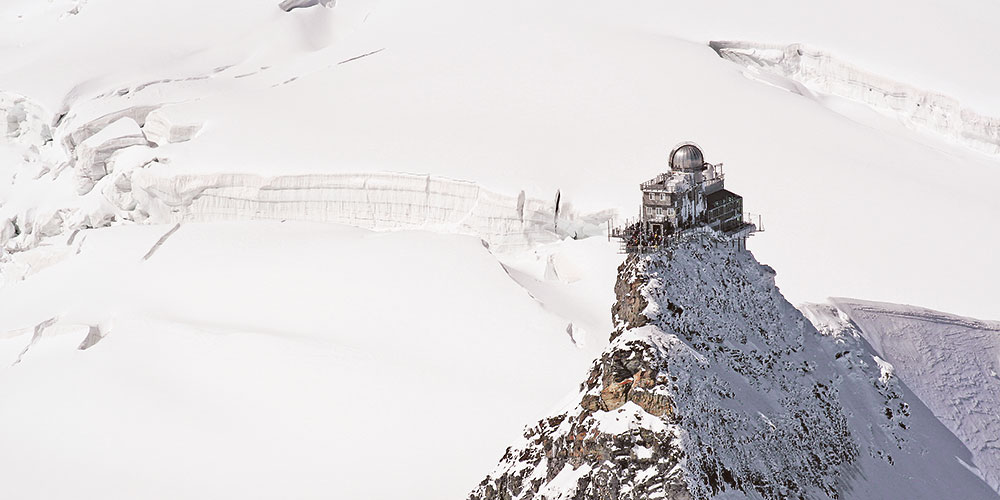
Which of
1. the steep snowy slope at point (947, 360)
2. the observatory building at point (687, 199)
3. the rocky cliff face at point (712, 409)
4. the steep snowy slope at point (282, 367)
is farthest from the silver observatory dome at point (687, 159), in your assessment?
the steep snowy slope at point (947, 360)

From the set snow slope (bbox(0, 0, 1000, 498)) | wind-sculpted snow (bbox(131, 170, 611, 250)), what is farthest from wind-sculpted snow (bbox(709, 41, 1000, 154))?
wind-sculpted snow (bbox(131, 170, 611, 250))

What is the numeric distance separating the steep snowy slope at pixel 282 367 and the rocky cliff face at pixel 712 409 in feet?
33.1

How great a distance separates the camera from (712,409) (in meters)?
36.3

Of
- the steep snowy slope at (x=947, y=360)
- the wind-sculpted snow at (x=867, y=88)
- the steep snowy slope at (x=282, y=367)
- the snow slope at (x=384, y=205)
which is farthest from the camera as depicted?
the wind-sculpted snow at (x=867, y=88)

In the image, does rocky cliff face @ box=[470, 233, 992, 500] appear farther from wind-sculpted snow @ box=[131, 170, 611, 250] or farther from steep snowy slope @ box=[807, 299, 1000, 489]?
wind-sculpted snow @ box=[131, 170, 611, 250]

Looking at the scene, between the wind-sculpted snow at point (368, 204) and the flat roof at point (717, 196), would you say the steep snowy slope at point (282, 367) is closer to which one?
the wind-sculpted snow at point (368, 204)

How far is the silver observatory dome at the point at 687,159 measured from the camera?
42875mm

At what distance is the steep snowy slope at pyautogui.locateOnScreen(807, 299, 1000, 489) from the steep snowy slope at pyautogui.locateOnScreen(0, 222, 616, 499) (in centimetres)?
1028

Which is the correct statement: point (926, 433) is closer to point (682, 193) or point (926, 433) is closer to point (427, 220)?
point (682, 193)

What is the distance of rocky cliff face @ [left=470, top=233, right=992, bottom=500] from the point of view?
114 feet

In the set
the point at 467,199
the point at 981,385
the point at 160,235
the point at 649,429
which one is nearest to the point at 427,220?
the point at 467,199

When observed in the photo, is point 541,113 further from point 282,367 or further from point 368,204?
point 282,367

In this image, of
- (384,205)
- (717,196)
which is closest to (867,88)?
(384,205)

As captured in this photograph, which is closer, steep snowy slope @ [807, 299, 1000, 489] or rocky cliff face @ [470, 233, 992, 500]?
rocky cliff face @ [470, 233, 992, 500]
